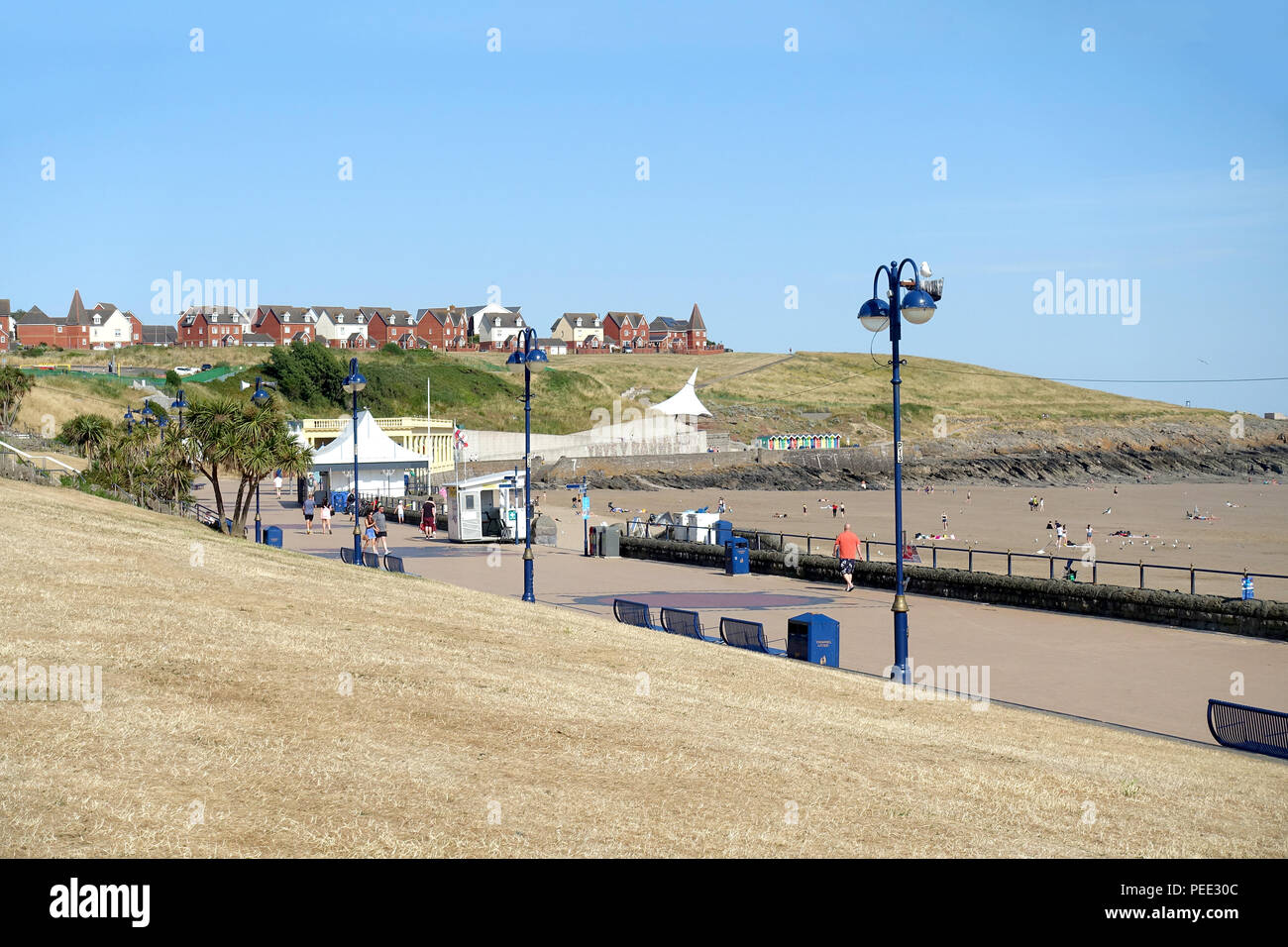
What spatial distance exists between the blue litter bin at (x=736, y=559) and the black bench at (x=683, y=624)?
10.9 m

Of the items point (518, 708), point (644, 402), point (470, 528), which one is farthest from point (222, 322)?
point (518, 708)

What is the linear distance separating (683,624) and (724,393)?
394 feet

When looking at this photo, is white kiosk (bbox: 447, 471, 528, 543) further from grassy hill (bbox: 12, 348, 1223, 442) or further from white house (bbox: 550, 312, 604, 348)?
white house (bbox: 550, 312, 604, 348)

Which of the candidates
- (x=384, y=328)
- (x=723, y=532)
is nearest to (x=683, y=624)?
(x=723, y=532)

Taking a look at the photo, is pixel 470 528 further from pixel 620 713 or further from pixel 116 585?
pixel 620 713

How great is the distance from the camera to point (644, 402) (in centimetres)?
12606

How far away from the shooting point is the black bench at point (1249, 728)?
464 inches

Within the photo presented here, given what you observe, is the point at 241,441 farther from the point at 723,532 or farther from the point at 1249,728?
the point at 1249,728

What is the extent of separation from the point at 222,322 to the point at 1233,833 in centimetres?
14948
